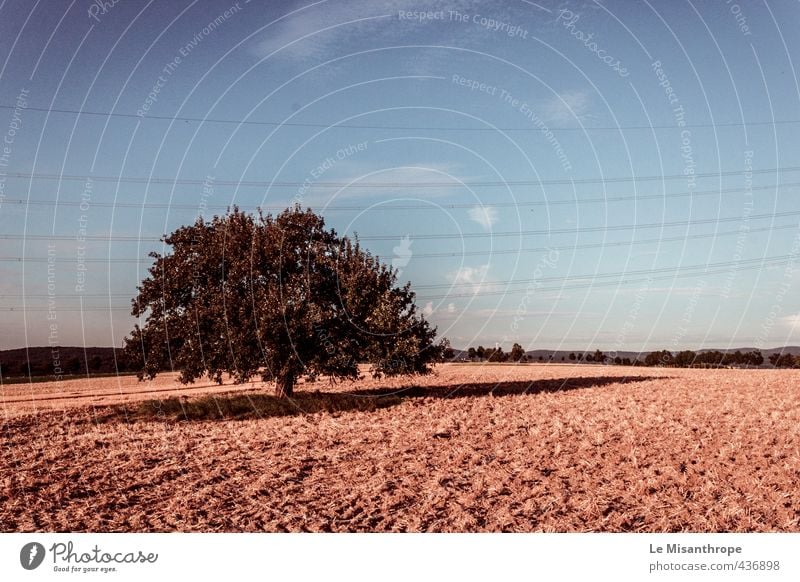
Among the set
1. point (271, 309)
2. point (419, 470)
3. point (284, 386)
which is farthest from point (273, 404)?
point (419, 470)

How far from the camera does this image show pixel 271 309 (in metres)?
32.9

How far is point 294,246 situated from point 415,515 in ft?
80.7

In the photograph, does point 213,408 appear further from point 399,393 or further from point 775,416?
point 775,416

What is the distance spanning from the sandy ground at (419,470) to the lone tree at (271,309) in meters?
3.47

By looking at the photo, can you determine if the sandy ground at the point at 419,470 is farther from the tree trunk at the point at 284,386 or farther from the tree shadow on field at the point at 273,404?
the tree trunk at the point at 284,386

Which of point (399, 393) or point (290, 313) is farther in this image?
point (399, 393)

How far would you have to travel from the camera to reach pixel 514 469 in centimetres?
1858

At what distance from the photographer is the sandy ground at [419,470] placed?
14102 mm

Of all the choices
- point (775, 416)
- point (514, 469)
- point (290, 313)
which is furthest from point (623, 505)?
point (290, 313)
